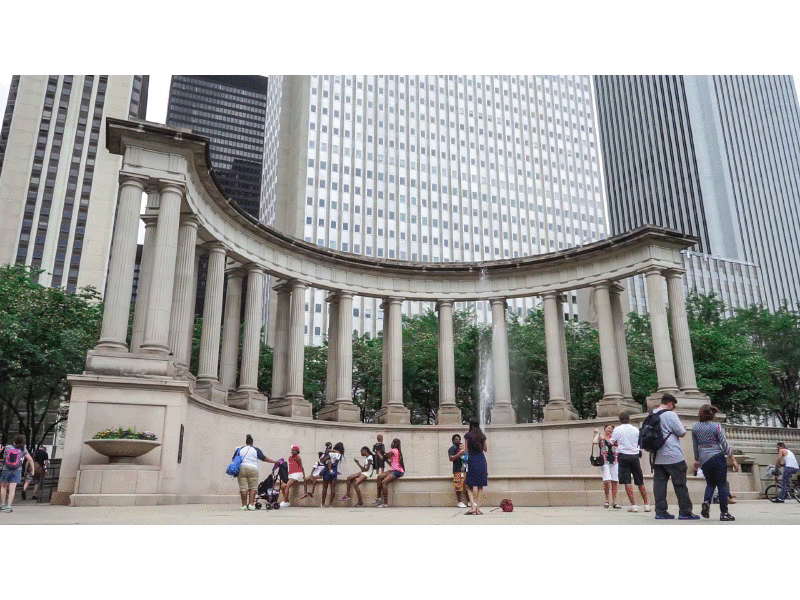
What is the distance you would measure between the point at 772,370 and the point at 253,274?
45.2 metres

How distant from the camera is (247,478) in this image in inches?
870

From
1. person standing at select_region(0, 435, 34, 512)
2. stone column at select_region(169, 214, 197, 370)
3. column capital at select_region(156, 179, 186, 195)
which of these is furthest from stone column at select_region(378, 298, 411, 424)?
person standing at select_region(0, 435, 34, 512)

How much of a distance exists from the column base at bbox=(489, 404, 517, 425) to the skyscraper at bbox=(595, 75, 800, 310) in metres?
131

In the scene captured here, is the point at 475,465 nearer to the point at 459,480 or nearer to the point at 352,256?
the point at 459,480

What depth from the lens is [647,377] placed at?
175 ft

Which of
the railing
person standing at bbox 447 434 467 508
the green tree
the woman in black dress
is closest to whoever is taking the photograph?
the woman in black dress

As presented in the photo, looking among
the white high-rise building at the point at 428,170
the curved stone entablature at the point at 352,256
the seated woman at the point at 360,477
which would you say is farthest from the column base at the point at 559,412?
the white high-rise building at the point at 428,170

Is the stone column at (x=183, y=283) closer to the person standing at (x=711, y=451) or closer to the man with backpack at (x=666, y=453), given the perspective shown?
the man with backpack at (x=666, y=453)

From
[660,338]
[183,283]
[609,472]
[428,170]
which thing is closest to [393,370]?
[183,283]

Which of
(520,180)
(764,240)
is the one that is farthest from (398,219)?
(764,240)

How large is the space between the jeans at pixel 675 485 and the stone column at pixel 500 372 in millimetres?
28322

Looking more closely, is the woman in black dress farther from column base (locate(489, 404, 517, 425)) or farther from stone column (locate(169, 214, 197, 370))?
column base (locate(489, 404, 517, 425))

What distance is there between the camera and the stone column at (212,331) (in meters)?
34.3

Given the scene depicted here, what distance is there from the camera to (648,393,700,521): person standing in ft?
49.0
